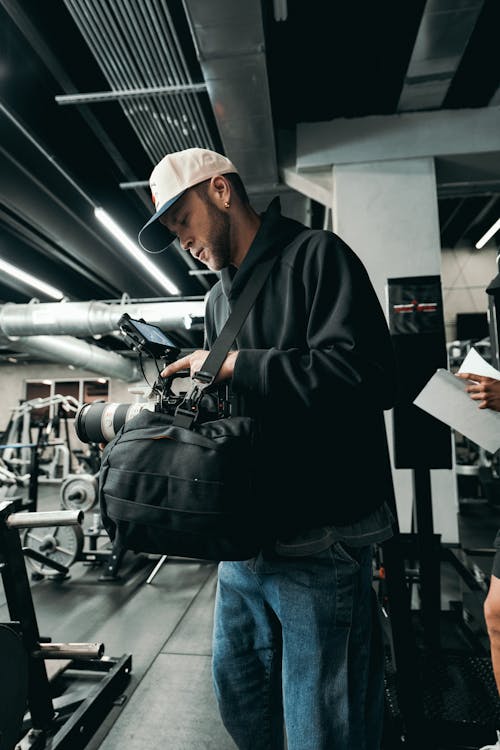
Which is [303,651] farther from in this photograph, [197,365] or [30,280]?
[30,280]

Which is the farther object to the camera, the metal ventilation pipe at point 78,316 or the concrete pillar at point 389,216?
the metal ventilation pipe at point 78,316

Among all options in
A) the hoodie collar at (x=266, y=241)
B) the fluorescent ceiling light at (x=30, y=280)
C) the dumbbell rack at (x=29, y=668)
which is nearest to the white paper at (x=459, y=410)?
the hoodie collar at (x=266, y=241)

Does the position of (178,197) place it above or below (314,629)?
above

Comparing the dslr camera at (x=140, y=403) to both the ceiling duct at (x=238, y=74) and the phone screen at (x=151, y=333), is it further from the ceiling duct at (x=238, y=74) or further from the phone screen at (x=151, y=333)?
the ceiling duct at (x=238, y=74)

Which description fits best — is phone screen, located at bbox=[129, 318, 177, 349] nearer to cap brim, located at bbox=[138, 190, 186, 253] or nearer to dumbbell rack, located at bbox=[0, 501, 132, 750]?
cap brim, located at bbox=[138, 190, 186, 253]

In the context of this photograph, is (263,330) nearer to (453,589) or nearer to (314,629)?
(314,629)

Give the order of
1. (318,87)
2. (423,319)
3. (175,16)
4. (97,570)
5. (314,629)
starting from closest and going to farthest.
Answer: (314,629), (423,319), (175,16), (318,87), (97,570)

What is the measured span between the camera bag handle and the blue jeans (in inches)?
12.1

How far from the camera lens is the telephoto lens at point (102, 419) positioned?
0.92 m

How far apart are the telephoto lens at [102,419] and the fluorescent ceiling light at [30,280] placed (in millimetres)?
6095

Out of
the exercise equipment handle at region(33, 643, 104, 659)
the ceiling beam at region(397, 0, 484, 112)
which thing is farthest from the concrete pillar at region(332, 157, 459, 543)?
the exercise equipment handle at region(33, 643, 104, 659)

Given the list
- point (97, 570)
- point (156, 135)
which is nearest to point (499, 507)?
point (97, 570)

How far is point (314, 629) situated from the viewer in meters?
0.74

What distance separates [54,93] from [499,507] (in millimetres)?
6686
